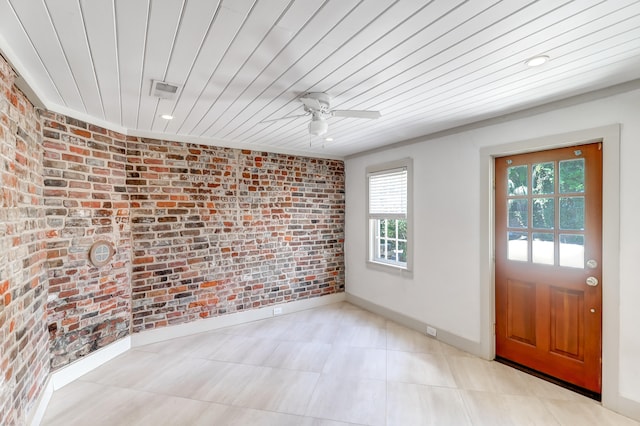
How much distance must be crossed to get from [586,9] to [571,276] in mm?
2070

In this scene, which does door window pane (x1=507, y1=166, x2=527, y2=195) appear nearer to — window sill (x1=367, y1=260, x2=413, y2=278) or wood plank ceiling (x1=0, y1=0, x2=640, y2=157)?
wood plank ceiling (x1=0, y1=0, x2=640, y2=157)

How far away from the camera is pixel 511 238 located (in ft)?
9.37

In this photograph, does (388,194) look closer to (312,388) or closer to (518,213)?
(518,213)

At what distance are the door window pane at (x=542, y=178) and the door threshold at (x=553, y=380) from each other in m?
1.66

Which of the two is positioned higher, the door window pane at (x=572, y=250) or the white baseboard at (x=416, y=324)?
the door window pane at (x=572, y=250)

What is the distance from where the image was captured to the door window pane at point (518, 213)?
274 centimetres

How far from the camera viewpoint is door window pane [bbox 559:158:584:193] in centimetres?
239

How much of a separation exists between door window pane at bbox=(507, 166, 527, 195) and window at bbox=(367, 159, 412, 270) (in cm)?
115

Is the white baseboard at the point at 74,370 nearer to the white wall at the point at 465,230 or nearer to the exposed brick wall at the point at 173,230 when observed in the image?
the exposed brick wall at the point at 173,230

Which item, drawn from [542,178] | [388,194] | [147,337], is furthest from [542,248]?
[147,337]

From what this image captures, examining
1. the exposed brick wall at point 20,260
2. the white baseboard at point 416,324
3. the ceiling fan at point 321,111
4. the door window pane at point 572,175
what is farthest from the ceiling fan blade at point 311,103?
the white baseboard at point 416,324

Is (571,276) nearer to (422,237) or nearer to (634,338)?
(634,338)

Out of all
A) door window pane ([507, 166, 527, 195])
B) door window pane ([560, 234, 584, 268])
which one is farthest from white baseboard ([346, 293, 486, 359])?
door window pane ([507, 166, 527, 195])

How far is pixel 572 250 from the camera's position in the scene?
96.0 inches
